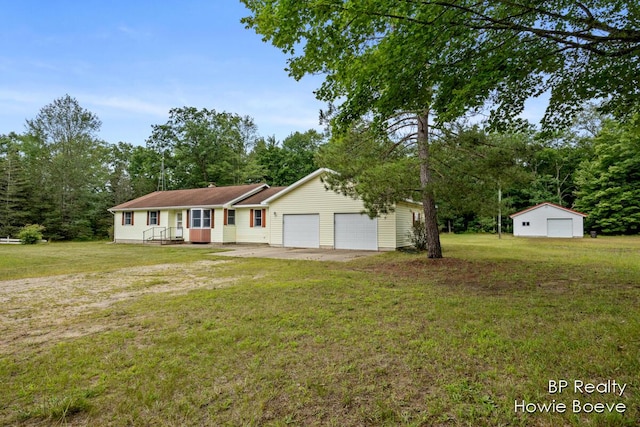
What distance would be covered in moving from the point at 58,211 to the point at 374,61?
31.1m

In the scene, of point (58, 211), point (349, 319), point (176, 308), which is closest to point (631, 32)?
point (349, 319)

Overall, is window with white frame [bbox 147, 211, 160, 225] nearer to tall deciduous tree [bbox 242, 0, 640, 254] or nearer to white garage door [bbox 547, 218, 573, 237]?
tall deciduous tree [bbox 242, 0, 640, 254]

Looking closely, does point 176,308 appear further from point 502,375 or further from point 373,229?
point 373,229

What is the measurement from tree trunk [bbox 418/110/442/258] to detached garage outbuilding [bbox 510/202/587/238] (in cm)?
2321

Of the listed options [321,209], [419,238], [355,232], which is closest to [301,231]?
[321,209]

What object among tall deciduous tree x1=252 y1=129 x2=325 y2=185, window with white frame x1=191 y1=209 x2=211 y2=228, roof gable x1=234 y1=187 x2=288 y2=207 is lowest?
window with white frame x1=191 y1=209 x2=211 y2=228

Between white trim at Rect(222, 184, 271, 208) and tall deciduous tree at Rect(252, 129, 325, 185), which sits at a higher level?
tall deciduous tree at Rect(252, 129, 325, 185)

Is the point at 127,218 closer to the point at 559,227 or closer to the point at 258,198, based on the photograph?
the point at 258,198

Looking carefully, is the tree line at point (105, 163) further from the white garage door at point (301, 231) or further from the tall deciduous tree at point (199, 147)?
the white garage door at point (301, 231)

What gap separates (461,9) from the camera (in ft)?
15.0

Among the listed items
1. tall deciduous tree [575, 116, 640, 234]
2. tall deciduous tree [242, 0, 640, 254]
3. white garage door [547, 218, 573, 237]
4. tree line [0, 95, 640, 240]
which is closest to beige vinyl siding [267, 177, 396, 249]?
tree line [0, 95, 640, 240]

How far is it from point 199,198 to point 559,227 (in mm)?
30173

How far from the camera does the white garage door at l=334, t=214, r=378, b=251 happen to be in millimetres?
15812

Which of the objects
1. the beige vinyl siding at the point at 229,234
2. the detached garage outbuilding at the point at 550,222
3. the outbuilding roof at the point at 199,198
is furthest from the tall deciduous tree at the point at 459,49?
the detached garage outbuilding at the point at 550,222
